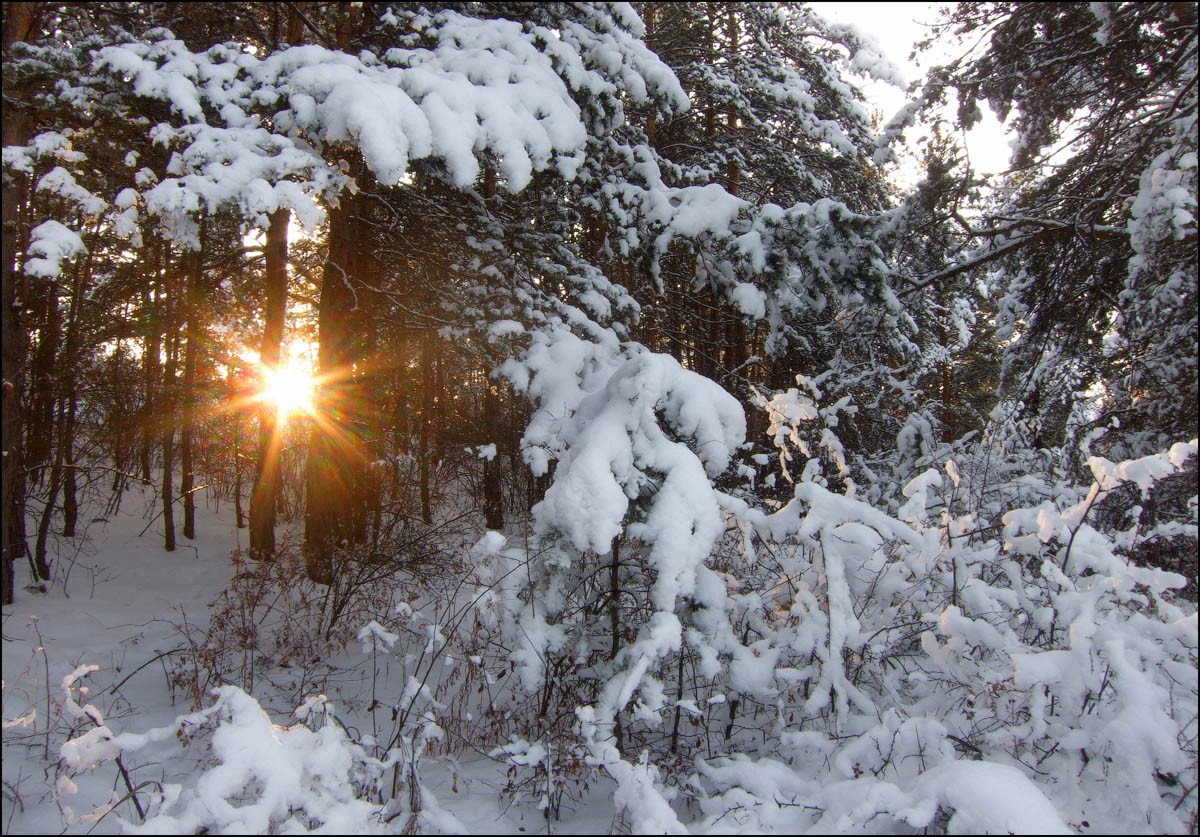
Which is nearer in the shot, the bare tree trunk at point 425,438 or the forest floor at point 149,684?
the forest floor at point 149,684

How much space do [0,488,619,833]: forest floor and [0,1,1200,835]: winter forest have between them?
40 millimetres

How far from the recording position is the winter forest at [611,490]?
286cm

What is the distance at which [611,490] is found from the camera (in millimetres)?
3086

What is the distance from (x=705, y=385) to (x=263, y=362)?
7.49 metres

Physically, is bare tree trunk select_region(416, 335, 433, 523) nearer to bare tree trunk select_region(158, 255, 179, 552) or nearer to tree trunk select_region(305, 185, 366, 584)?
tree trunk select_region(305, 185, 366, 584)

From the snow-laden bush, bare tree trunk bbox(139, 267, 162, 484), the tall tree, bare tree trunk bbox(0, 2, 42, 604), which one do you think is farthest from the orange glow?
the tall tree

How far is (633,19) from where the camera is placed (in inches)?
218

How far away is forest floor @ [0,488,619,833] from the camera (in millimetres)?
3152

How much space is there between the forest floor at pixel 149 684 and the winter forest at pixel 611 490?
0.04 metres

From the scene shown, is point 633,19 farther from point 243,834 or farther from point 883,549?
point 243,834

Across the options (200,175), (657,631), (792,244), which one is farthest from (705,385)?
(200,175)

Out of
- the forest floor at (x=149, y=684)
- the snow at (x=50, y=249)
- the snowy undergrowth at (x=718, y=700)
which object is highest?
the snow at (x=50, y=249)

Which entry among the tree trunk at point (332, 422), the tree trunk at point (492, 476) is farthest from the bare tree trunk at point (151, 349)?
the tree trunk at point (492, 476)

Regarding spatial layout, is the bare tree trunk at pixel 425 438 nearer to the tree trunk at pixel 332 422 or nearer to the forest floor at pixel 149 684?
the tree trunk at pixel 332 422
